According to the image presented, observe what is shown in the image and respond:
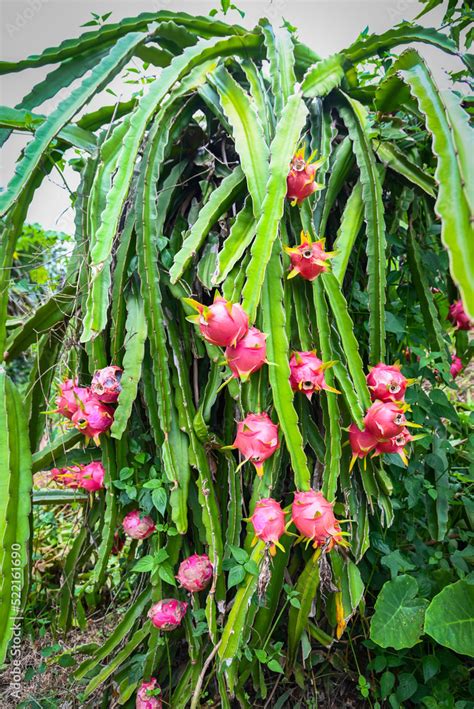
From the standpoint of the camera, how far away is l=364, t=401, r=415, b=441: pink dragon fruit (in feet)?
2.21

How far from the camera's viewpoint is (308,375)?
2.27 ft

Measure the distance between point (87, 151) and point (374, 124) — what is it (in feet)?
1.78

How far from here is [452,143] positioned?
1.90 feet

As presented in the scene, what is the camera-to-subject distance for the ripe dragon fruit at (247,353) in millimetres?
628

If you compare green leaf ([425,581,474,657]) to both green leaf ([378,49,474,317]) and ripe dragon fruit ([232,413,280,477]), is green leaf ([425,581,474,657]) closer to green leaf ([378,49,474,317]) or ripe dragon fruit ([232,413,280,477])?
ripe dragon fruit ([232,413,280,477])

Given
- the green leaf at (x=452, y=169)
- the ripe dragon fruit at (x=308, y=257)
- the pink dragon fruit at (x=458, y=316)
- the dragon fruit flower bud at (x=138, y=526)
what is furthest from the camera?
the pink dragon fruit at (x=458, y=316)

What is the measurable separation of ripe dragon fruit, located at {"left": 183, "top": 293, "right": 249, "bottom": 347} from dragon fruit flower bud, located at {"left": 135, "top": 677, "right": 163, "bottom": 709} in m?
0.60

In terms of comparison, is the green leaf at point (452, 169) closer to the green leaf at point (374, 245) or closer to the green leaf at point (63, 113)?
the green leaf at point (374, 245)

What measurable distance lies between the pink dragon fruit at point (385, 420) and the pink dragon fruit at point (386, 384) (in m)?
0.03

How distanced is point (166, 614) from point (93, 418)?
1.09 feet

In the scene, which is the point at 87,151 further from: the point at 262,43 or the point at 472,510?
the point at 472,510

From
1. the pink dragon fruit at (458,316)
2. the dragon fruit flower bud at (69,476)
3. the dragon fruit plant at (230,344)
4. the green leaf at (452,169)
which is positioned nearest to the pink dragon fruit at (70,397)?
the dragon fruit plant at (230,344)

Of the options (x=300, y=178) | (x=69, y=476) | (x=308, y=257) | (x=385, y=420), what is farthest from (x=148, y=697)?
(x=300, y=178)

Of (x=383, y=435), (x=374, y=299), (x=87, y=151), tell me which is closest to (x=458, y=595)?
(x=383, y=435)
